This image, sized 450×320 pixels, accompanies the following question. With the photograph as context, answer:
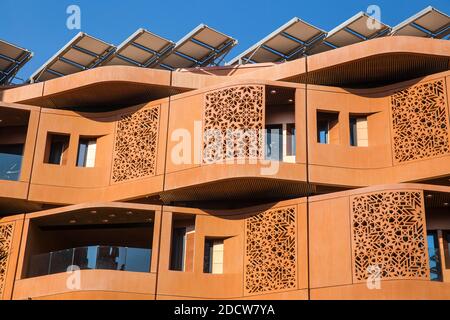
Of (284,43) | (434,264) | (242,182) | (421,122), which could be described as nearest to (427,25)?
(284,43)

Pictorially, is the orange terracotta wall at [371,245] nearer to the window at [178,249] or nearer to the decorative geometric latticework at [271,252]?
the decorative geometric latticework at [271,252]

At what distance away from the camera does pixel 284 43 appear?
27.9 meters

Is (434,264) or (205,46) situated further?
(205,46)

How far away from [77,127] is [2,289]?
617 centimetres

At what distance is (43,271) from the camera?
2388 centimetres

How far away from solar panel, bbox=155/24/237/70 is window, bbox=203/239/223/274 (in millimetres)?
7622

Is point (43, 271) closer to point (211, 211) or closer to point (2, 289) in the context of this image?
point (2, 289)

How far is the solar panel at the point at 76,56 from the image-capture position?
28.5 meters

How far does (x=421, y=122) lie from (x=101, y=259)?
10436mm

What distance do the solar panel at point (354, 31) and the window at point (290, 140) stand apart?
3843mm

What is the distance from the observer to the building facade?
2203 cm

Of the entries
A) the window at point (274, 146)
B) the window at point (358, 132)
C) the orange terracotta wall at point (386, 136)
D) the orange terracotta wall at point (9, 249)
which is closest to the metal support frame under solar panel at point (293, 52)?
the orange terracotta wall at point (386, 136)

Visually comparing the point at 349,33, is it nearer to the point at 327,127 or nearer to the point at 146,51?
the point at 327,127
